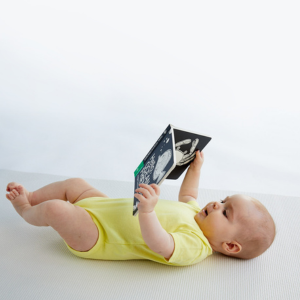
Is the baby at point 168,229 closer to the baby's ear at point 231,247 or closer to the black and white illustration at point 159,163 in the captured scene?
the baby's ear at point 231,247

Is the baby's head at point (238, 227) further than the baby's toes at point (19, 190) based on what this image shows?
No

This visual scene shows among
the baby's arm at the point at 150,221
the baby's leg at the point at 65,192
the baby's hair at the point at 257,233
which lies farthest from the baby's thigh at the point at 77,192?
the baby's hair at the point at 257,233

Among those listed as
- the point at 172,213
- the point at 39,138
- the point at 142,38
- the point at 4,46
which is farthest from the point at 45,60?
the point at 172,213

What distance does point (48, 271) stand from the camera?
3.76 feet

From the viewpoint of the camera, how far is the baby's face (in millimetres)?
1207

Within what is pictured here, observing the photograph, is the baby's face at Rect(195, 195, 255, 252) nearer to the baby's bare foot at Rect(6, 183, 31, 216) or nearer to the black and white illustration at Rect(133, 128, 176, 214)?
the black and white illustration at Rect(133, 128, 176, 214)

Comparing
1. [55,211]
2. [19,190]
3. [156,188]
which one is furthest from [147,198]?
[19,190]

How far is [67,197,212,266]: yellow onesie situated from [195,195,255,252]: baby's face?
3cm

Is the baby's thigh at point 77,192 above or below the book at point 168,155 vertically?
below

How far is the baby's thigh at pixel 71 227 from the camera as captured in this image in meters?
1.18

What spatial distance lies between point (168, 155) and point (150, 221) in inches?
7.1

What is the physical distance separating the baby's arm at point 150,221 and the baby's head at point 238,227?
197 mm

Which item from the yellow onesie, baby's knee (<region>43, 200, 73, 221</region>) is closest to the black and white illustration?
the yellow onesie

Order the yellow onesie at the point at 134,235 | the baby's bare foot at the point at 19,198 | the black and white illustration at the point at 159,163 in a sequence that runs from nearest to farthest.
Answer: the black and white illustration at the point at 159,163 → the yellow onesie at the point at 134,235 → the baby's bare foot at the point at 19,198
